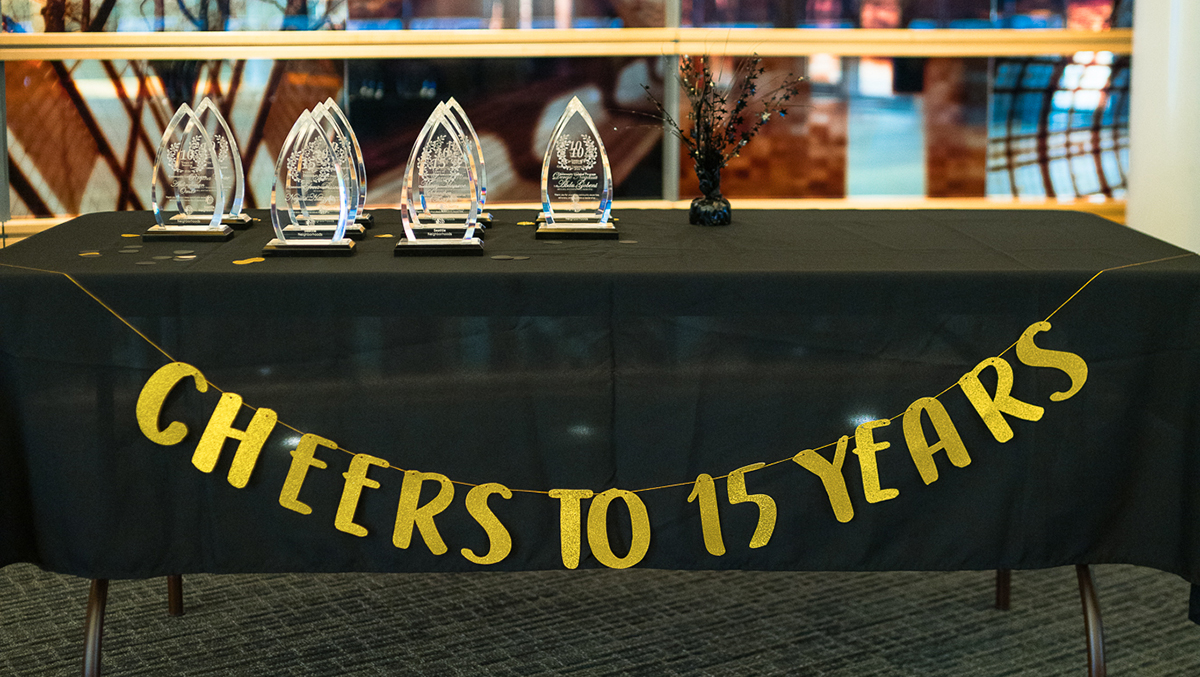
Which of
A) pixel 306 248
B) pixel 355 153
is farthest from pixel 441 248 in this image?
pixel 355 153

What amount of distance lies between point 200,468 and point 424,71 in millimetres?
2094

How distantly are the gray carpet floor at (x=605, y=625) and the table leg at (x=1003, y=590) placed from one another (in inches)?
1.1

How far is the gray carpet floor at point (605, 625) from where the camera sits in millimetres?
1745

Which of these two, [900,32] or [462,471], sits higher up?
[900,32]

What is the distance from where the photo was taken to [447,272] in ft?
4.57

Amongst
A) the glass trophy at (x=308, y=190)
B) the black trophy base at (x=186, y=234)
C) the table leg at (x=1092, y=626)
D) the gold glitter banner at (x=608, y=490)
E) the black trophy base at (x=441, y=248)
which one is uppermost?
the glass trophy at (x=308, y=190)

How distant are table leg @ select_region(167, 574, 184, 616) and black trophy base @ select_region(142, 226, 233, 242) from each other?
0.62 metres

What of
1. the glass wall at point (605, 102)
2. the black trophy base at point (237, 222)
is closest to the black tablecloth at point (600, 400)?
the black trophy base at point (237, 222)

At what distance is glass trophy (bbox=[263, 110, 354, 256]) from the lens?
156 cm

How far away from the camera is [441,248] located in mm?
1534

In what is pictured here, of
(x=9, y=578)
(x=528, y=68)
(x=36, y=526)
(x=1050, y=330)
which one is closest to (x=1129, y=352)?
(x=1050, y=330)

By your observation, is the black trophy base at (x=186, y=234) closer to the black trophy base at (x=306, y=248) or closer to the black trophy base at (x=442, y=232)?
the black trophy base at (x=306, y=248)

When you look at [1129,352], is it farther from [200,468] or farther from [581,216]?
[200,468]

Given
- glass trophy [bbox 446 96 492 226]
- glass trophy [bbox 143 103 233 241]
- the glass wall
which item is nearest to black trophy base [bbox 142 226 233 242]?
glass trophy [bbox 143 103 233 241]
